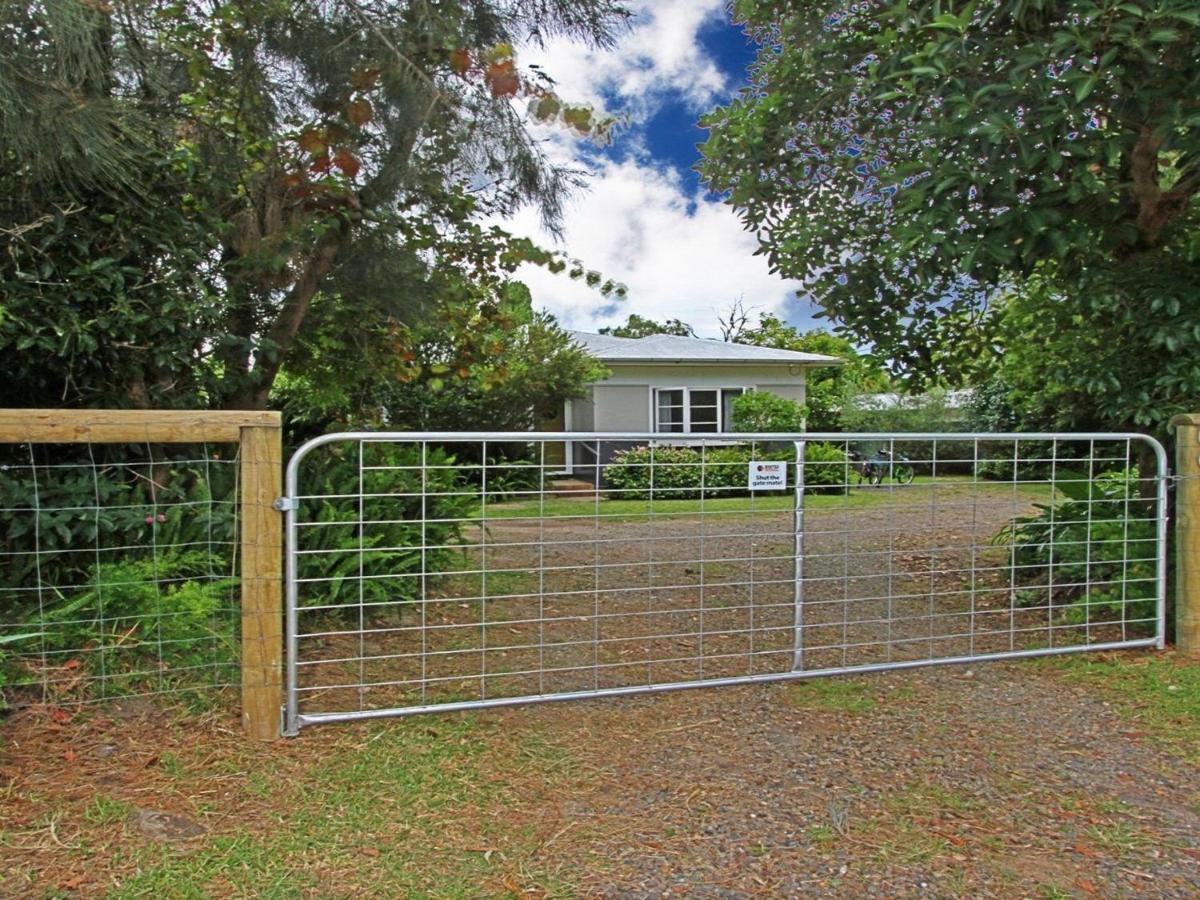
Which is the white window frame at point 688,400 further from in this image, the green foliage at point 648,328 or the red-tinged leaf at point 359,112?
the green foliage at point 648,328

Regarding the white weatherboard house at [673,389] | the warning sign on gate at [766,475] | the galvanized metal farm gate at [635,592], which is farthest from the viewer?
the white weatherboard house at [673,389]

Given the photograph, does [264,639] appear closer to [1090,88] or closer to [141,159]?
[141,159]

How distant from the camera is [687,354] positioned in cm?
1538

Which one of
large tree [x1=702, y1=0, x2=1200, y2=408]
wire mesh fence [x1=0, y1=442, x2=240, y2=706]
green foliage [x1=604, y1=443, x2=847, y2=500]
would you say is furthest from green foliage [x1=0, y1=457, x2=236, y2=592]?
green foliage [x1=604, y1=443, x2=847, y2=500]

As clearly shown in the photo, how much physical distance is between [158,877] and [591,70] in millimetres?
5293

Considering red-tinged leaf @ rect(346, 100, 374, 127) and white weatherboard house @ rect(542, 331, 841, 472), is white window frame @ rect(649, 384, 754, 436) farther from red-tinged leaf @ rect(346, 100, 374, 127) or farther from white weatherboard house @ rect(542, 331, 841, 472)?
red-tinged leaf @ rect(346, 100, 374, 127)

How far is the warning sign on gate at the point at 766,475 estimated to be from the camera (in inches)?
154

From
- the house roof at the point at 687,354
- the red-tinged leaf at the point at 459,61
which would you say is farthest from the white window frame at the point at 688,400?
the red-tinged leaf at the point at 459,61

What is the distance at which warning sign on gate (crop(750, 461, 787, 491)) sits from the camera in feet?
12.9

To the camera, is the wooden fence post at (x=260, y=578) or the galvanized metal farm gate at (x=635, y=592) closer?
the wooden fence post at (x=260, y=578)

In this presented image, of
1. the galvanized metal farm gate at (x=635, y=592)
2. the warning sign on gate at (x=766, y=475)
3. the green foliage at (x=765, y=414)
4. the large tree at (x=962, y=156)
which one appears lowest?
the galvanized metal farm gate at (x=635, y=592)

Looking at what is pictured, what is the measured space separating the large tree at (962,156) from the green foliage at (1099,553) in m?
0.84

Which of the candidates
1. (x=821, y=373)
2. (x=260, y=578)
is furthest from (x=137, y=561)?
(x=821, y=373)

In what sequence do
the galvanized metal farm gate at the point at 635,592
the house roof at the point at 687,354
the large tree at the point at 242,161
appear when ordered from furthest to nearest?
the house roof at the point at 687,354 < the galvanized metal farm gate at the point at 635,592 < the large tree at the point at 242,161
